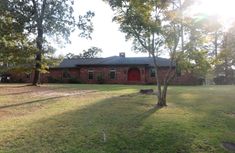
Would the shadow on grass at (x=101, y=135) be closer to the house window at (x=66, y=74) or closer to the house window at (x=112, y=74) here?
the house window at (x=112, y=74)

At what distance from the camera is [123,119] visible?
12.6m

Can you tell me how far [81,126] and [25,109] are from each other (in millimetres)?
4432

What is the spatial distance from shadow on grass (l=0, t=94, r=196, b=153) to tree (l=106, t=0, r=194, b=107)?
178 inches

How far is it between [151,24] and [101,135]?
738cm

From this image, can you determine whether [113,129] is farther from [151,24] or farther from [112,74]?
[112,74]

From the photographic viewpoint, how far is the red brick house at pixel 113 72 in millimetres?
44688

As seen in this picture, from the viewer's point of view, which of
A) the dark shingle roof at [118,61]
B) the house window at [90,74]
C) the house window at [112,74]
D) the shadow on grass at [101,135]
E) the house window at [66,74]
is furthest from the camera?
the house window at [66,74]

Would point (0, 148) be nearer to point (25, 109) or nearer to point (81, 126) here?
point (81, 126)

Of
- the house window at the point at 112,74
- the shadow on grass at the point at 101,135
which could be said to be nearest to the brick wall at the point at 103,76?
the house window at the point at 112,74

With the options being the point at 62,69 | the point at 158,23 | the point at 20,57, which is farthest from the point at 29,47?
the point at 62,69

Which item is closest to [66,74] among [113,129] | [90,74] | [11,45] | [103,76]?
[90,74]

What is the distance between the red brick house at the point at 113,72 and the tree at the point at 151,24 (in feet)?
88.6

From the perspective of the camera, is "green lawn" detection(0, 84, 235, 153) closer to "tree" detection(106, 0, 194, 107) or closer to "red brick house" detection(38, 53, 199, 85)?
"tree" detection(106, 0, 194, 107)

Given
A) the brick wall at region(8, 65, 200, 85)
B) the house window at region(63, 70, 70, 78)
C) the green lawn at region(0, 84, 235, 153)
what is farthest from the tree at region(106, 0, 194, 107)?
the house window at region(63, 70, 70, 78)
